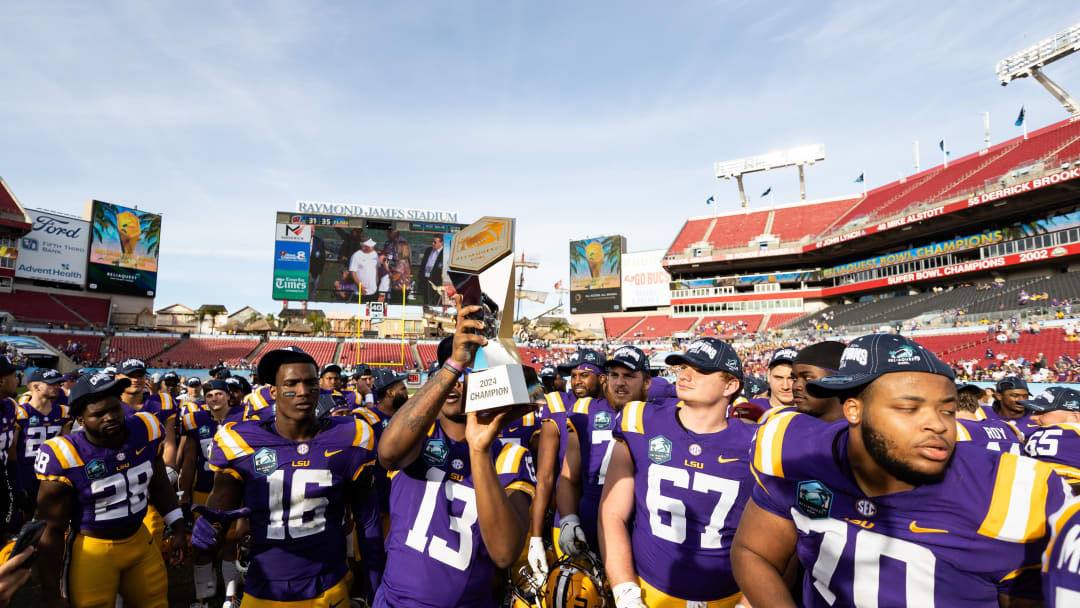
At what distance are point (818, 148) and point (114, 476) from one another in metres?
61.1

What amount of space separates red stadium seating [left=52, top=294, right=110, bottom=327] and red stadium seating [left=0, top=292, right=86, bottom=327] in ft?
2.32

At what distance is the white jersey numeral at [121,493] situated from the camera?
385 centimetres

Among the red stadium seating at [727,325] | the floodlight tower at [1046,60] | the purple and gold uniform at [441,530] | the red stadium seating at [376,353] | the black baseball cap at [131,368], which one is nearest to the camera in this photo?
the purple and gold uniform at [441,530]

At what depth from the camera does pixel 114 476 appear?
3.91m

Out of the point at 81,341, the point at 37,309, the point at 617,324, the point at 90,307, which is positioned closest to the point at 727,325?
the point at 617,324

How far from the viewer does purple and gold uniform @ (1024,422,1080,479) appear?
314 centimetres

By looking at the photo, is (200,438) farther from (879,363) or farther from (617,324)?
(617,324)

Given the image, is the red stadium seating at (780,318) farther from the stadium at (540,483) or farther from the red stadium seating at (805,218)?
the stadium at (540,483)

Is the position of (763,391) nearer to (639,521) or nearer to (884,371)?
(639,521)

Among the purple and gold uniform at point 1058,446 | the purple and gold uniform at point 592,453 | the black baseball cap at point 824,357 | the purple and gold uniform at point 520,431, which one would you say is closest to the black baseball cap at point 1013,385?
the purple and gold uniform at point 1058,446

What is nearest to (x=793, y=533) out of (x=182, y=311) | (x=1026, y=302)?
(x=1026, y=302)

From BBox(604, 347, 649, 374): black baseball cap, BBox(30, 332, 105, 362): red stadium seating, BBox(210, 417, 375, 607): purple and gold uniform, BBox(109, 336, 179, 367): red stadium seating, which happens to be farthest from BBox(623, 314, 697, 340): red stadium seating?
BBox(210, 417, 375, 607): purple and gold uniform

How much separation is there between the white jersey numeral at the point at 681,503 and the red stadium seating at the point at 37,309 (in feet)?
167

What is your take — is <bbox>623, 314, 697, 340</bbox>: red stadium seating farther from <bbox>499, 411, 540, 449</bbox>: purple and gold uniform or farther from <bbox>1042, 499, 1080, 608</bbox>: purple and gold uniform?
<bbox>1042, 499, 1080, 608</bbox>: purple and gold uniform
